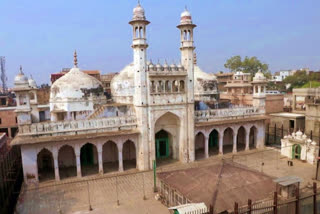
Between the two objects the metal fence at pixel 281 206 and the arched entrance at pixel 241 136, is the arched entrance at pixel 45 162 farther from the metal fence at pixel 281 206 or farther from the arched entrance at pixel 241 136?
the arched entrance at pixel 241 136

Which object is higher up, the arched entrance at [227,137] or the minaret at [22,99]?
the minaret at [22,99]

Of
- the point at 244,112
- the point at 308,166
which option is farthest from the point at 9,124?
the point at 308,166

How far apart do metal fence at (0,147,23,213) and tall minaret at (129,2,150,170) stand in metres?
7.43

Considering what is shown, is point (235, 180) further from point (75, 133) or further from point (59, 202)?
point (75, 133)

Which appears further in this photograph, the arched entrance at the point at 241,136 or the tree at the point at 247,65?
the tree at the point at 247,65

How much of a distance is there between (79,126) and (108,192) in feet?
14.7

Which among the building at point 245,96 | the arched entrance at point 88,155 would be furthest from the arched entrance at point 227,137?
the arched entrance at point 88,155

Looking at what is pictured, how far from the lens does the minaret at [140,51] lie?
16438 mm

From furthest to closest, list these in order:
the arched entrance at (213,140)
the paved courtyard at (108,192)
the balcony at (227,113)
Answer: the arched entrance at (213,140) → the balcony at (227,113) → the paved courtyard at (108,192)

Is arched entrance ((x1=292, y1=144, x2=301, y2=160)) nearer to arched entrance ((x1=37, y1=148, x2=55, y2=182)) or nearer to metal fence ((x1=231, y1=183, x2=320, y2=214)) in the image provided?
metal fence ((x1=231, y1=183, x2=320, y2=214))

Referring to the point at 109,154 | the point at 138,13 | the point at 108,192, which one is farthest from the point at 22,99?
the point at 138,13

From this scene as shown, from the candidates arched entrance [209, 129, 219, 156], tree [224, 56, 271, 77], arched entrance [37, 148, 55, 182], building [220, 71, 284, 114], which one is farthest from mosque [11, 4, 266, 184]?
tree [224, 56, 271, 77]

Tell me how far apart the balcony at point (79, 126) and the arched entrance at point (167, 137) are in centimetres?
242

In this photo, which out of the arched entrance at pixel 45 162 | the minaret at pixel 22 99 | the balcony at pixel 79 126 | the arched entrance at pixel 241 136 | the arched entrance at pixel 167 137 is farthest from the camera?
the arched entrance at pixel 241 136
